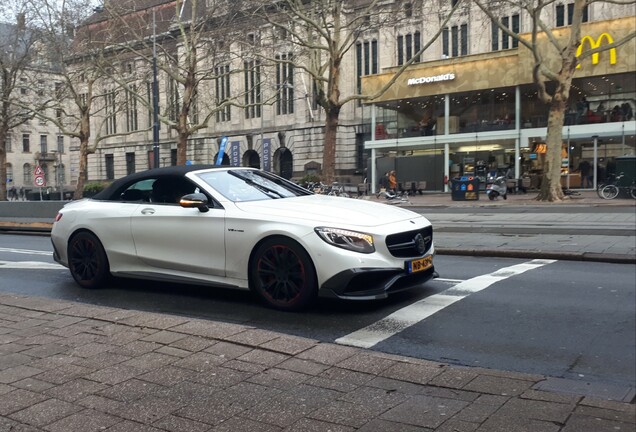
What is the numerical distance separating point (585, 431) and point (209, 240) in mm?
4323

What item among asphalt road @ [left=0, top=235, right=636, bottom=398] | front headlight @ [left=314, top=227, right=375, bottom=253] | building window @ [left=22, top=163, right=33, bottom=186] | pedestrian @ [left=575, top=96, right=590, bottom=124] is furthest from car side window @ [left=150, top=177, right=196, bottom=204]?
building window @ [left=22, top=163, right=33, bottom=186]

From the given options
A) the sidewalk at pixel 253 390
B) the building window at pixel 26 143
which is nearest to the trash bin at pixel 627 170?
the sidewalk at pixel 253 390

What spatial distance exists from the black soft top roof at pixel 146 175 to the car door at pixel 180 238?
391mm

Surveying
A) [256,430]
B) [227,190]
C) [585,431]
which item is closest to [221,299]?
[227,190]

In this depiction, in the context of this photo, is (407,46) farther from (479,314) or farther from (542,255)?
(479,314)

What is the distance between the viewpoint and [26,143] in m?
91.1

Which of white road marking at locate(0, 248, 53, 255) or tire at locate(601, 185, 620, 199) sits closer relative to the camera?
white road marking at locate(0, 248, 53, 255)

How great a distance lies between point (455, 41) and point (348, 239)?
43.4m

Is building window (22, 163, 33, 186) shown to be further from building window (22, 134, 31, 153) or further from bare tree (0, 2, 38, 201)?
bare tree (0, 2, 38, 201)

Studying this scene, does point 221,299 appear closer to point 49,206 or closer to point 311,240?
point 311,240

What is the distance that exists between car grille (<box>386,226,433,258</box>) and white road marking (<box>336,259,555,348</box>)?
0.53 meters

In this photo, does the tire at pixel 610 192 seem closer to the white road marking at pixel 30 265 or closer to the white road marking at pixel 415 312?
the white road marking at pixel 415 312

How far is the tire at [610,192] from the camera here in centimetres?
2703

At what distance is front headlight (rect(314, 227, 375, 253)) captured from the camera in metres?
5.86
